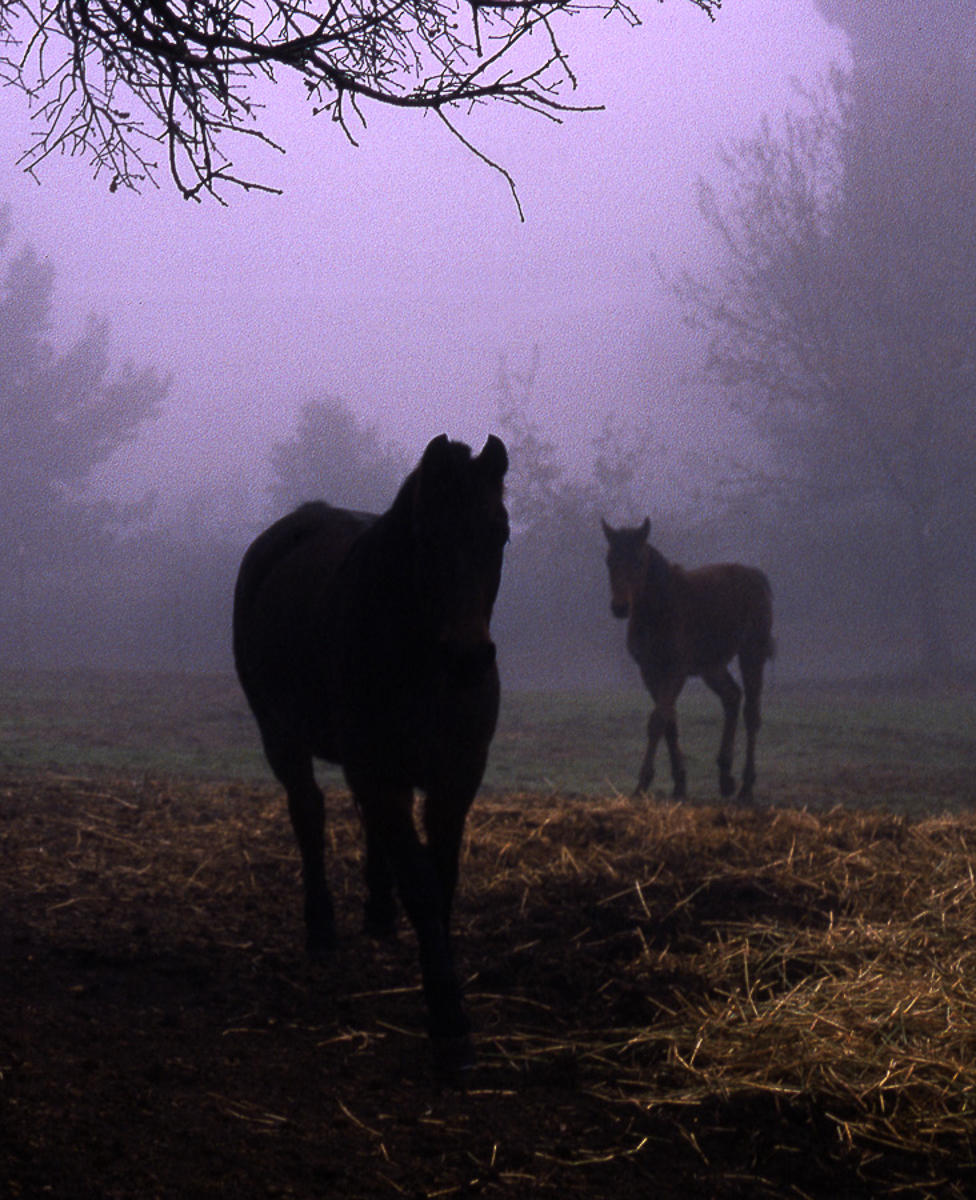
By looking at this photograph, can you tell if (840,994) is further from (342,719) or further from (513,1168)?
(342,719)

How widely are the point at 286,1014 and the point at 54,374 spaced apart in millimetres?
35034

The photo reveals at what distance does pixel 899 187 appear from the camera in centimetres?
2592

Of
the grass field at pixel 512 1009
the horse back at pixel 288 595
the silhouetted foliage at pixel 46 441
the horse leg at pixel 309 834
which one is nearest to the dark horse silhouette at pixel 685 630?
the grass field at pixel 512 1009

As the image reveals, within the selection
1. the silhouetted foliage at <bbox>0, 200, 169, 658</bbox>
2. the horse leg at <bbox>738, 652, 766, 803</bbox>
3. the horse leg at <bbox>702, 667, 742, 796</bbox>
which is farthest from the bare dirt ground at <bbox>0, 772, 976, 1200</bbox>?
the silhouetted foliage at <bbox>0, 200, 169, 658</bbox>

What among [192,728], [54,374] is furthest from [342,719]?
[54,374]

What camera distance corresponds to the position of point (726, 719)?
391 inches

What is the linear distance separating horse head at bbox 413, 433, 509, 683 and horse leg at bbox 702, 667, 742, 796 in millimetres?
6981

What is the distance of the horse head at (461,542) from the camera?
2.71 metres

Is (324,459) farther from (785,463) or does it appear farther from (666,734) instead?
(666,734)

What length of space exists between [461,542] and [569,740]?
32.5ft

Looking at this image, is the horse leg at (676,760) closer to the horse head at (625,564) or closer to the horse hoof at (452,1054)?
the horse head at (625,564)

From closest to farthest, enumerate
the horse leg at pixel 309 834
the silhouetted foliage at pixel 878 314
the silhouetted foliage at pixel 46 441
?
the horse leg at pixel 309 834 → the silhouetted foliage at pixel 878 314 → the silhouetted foliage at pixel 46 441

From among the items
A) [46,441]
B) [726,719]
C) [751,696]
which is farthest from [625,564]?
[46,441]

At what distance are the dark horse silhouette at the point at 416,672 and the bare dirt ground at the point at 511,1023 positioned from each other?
37 cm
